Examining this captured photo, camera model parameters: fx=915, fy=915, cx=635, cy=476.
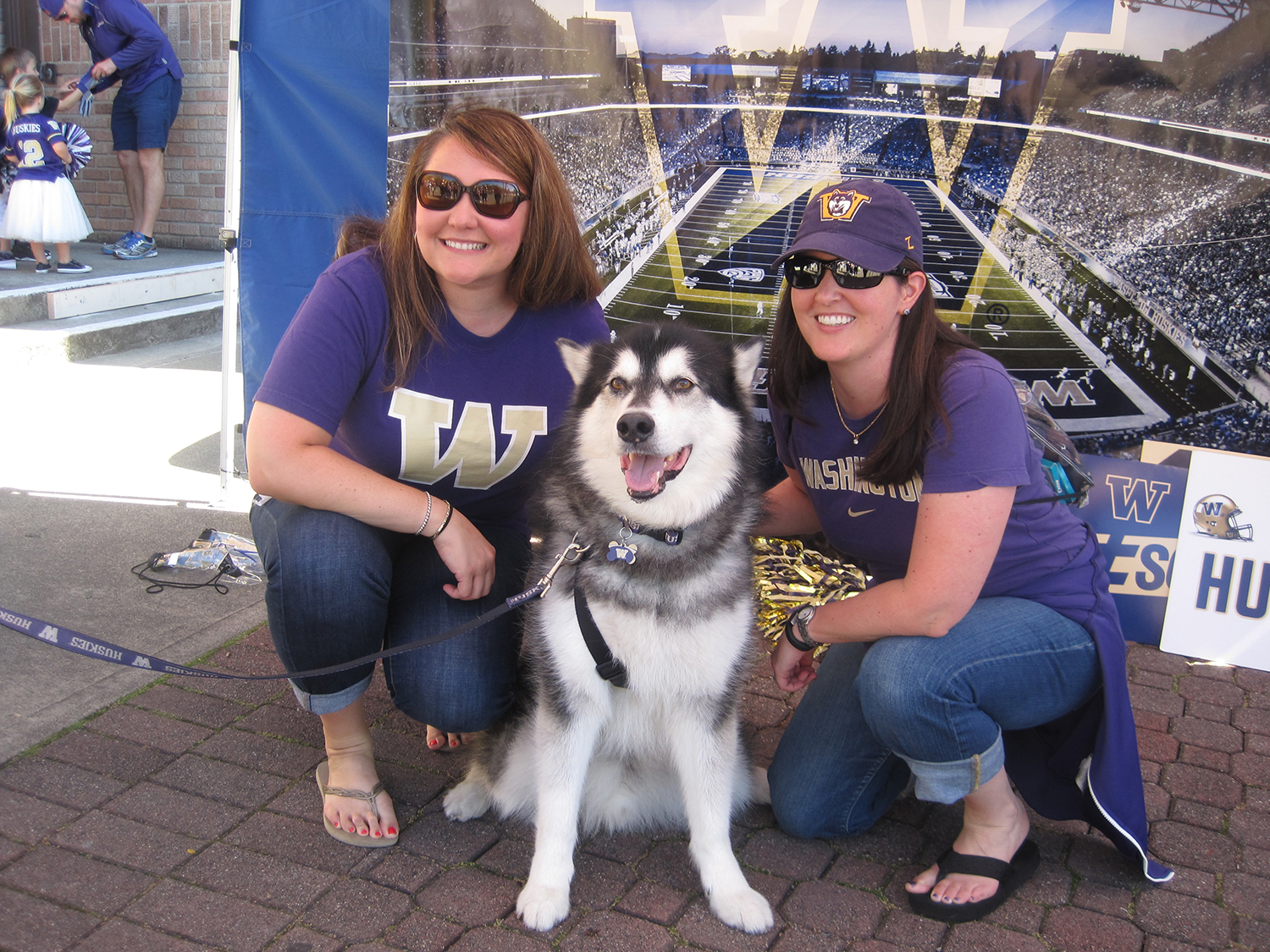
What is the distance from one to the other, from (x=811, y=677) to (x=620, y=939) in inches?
39.8

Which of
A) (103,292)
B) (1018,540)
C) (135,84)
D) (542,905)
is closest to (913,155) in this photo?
(1018,540)

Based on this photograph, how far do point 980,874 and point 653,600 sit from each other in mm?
1101

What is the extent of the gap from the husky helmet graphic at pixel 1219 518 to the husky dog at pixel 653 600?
2337mm

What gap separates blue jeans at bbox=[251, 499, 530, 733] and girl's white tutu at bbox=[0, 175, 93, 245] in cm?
620

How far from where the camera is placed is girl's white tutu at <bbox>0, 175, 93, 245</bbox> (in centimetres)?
725

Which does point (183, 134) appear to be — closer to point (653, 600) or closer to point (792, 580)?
point (792, 580)

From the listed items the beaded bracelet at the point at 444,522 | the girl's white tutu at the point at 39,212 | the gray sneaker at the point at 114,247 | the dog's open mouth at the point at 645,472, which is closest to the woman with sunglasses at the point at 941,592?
the dog's open mouth at the point at 645,472

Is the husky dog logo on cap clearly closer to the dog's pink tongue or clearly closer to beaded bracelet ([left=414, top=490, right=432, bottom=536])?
the dog's pink tongue

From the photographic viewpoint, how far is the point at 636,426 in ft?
6.79

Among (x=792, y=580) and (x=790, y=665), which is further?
(x=792, y=580)

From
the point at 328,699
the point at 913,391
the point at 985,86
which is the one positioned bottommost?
the point at 328,699

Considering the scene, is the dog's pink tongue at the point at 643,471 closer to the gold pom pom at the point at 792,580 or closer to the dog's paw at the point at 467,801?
the dog's paw at the point at 467,801

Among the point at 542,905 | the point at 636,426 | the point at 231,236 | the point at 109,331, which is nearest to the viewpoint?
the point at 636,426

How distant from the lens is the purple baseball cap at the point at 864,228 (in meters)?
2.18
